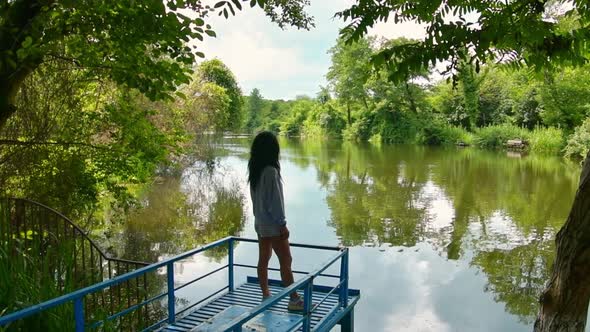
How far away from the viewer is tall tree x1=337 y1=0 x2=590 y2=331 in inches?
98.4

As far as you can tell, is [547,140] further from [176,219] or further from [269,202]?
[269,202]

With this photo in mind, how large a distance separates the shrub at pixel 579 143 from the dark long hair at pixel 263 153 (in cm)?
2442

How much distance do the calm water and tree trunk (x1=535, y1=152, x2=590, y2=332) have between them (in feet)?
14.5

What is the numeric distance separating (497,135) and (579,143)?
1068 cm

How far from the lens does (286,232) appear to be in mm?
4316

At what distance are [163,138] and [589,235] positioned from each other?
4.27 meters

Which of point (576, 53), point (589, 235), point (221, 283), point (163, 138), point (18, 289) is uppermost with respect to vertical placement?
point (576, 53)

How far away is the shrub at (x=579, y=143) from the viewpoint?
24500 mm

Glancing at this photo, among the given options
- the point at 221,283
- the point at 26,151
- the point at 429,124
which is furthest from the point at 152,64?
the point at 429,124

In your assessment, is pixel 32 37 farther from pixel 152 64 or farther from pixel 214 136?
pixel 214 136

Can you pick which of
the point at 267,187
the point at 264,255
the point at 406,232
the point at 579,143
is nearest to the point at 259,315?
the point at 264,255

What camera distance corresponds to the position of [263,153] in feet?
13.7

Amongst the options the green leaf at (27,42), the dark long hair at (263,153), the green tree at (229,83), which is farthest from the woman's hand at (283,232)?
the green tree at (229,83)

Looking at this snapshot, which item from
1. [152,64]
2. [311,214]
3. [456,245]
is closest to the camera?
[152,64]
